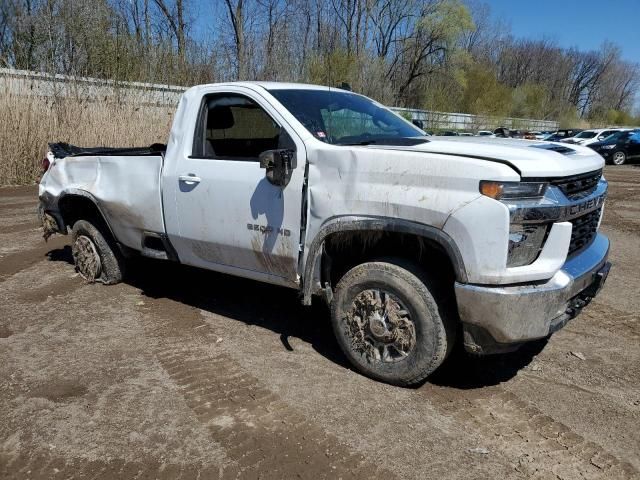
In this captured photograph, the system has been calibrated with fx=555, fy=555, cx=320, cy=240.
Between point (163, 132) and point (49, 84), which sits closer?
point (49, 84)

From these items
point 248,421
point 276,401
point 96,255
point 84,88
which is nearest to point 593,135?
point 84,88

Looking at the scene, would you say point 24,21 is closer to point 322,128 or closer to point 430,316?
point 322,128

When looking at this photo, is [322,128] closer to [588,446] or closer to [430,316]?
[430,316]

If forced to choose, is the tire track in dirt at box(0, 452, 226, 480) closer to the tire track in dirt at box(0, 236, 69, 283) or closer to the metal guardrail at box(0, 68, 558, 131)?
the tire track in dirt at box(0, 236, 69, 283)

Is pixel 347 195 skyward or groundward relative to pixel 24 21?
groundward

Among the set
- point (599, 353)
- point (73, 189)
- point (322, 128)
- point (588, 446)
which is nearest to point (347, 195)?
point (322, 128)

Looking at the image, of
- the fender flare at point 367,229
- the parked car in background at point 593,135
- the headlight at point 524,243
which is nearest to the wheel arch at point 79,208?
the fender flare at point 367,229

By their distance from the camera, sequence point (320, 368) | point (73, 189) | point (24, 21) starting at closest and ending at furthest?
point (320, 368) → point (73, 189) → point (24, 21)

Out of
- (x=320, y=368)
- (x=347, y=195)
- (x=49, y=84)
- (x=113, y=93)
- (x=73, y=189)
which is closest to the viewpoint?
(x=347, y=195)

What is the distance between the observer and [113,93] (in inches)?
615

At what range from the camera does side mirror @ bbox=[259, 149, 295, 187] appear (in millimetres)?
3732

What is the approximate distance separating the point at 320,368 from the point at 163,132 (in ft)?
43.2

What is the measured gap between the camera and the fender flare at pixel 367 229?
3170 millimetres

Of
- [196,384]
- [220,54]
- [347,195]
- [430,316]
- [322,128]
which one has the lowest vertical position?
[196,384]
